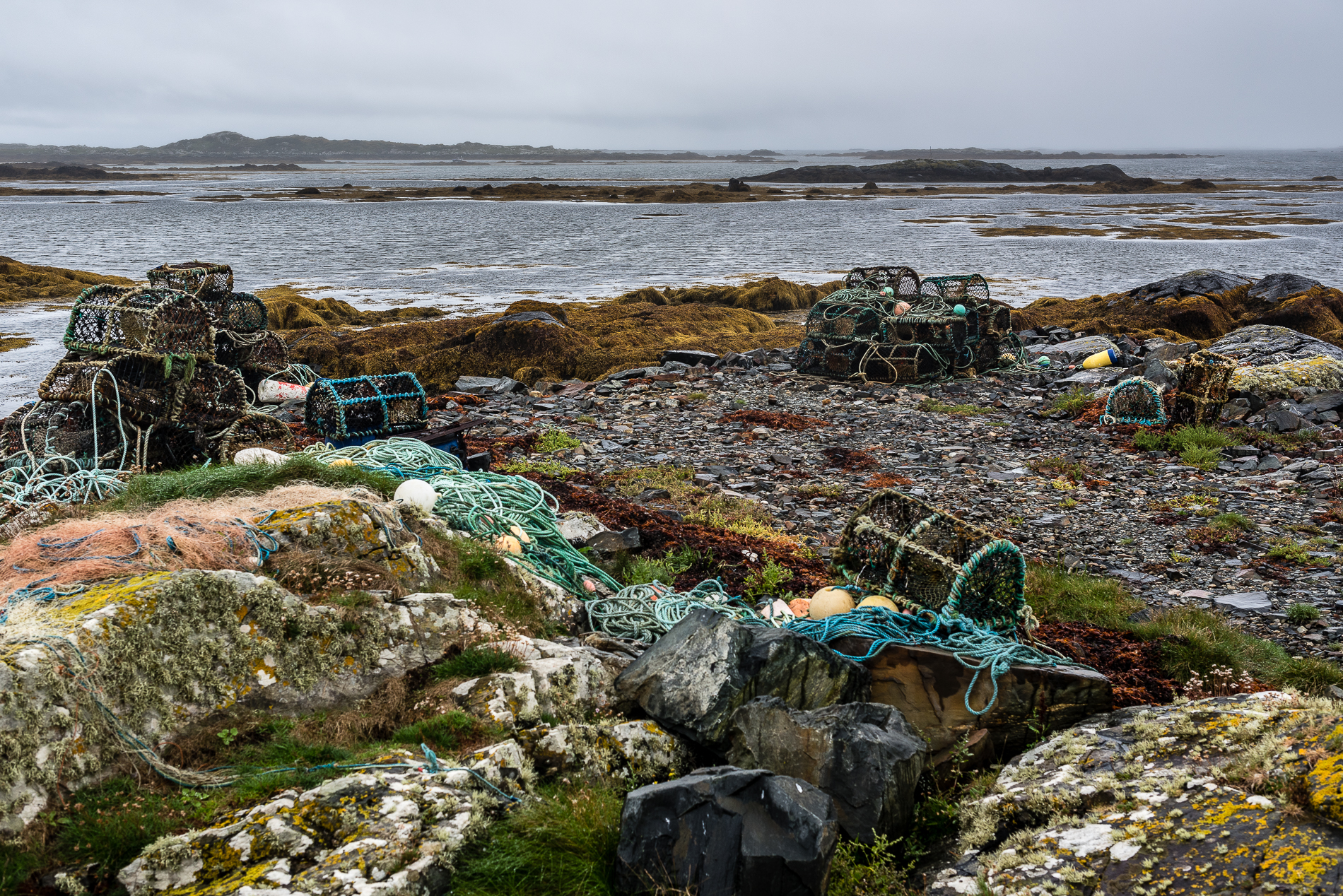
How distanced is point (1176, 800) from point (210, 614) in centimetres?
438

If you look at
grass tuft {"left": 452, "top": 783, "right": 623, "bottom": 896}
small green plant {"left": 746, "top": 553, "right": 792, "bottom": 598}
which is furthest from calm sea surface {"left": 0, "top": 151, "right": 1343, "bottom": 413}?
grass tuft {"left": 452, "top": 783, "right": 623, "bottom": 896}

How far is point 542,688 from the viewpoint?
14.7 feet

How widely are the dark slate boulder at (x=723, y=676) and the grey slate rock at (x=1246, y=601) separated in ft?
12.6

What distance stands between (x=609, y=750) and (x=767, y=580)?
3096 mm

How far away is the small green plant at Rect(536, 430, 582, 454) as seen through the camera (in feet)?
39.0

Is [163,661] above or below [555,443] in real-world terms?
above

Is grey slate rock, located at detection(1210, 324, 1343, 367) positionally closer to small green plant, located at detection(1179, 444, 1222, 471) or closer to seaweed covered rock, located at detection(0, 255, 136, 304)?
small green plant, located at detection(1179, 444, 1222, 471)

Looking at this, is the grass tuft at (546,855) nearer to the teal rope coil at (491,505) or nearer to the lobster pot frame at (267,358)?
the teal rope coil at (491,505)

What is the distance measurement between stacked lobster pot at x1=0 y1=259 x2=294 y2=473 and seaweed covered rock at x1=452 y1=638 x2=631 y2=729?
512cm

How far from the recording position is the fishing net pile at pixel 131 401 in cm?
773

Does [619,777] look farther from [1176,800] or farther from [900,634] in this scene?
[1176,800]

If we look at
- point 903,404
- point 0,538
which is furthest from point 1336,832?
point 903,404

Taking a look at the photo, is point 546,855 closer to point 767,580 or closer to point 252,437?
point 767,580

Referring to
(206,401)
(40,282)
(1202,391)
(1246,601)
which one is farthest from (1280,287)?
(40,282)
